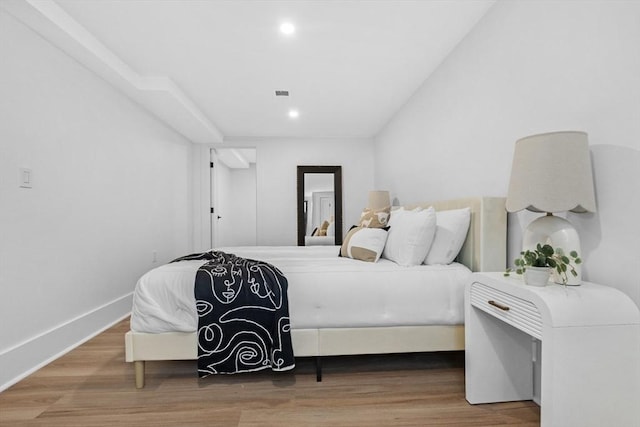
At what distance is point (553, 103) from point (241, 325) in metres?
2.04

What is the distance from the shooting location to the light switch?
214cm

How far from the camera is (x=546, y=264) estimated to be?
136cm

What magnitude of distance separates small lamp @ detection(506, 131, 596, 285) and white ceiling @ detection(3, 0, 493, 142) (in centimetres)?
134

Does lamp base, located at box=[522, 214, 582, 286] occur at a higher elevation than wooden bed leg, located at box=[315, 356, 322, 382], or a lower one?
higher

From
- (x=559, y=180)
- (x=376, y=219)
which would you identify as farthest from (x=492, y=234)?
(x=376, y=219)

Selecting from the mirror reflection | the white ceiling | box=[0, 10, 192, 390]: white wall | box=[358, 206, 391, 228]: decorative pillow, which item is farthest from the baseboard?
the mirror reflection

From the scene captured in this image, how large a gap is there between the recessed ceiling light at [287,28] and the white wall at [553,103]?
132 cm

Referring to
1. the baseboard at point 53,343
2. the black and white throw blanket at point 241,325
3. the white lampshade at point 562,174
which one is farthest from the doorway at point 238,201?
the white lampshade at point 562,174

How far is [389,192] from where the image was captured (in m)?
4.74

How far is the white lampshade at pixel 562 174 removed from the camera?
4.36 feet

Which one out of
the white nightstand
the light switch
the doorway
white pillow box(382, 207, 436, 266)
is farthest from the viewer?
the doorway

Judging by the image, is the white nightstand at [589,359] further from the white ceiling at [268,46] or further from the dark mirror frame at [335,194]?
the dark mirror frame at [335,194]

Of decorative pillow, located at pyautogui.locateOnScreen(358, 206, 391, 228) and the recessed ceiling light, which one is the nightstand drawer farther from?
the recessed ceiling light

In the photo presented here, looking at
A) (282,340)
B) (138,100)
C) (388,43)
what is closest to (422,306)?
(282,340)
